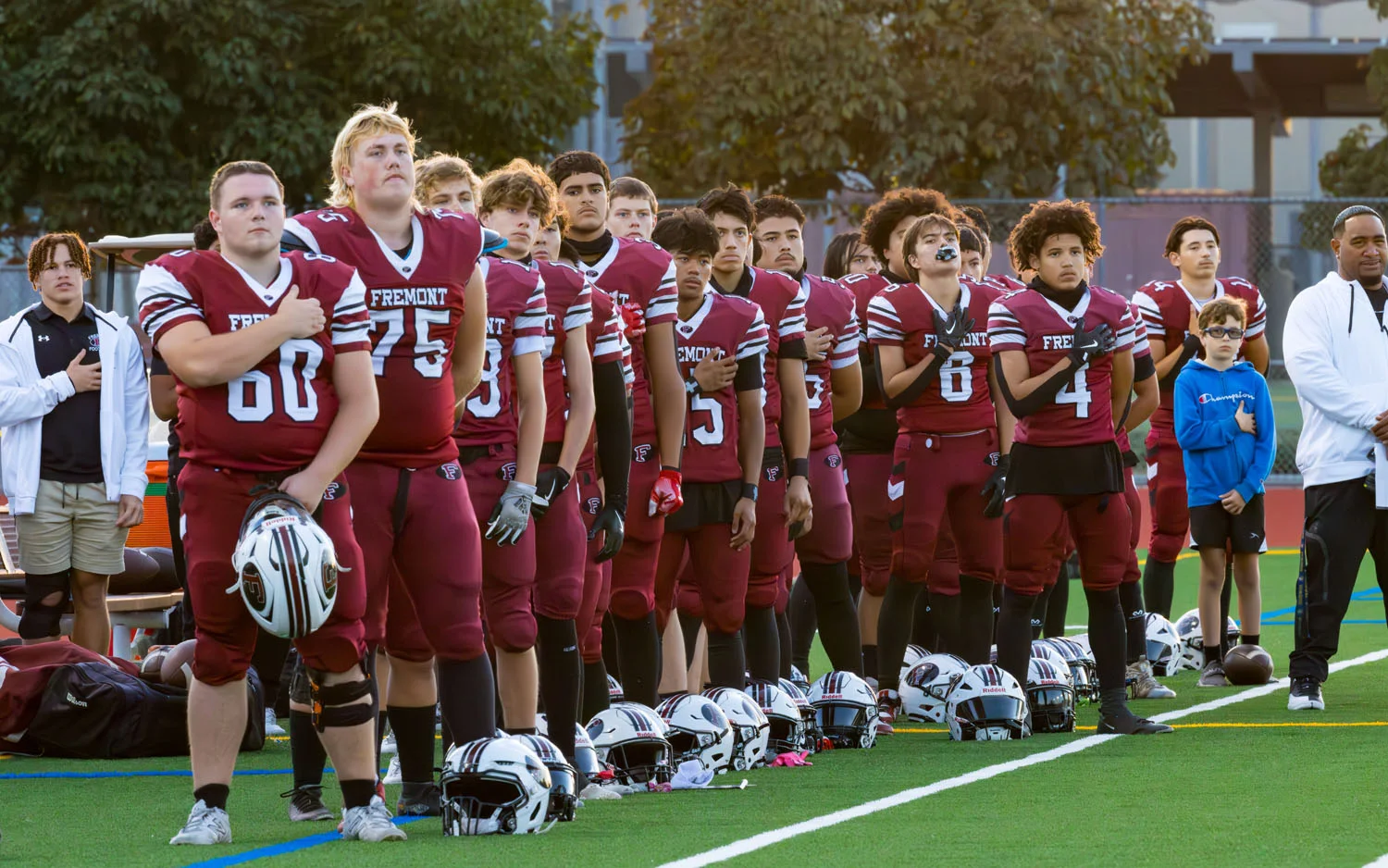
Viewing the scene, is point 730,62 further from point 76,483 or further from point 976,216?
point 76,483

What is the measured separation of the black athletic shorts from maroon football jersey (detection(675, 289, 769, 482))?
3247 mm

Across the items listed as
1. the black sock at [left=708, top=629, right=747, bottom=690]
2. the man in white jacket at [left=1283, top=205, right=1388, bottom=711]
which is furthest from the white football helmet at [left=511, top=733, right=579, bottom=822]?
the man in white jacket at [left=1283, top=205, right=1388, bottom=711]

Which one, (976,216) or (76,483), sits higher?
(976,216)

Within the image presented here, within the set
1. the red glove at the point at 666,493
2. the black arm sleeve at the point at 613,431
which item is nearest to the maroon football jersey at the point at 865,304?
the red glove at the point at 666,493

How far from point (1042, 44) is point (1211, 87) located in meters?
14.0

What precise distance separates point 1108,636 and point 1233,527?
234cm

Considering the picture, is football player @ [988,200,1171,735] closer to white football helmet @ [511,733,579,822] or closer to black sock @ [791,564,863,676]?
black sock @ [791,564,863,676]

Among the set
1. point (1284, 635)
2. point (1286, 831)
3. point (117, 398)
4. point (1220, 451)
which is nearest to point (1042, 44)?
point (1284, 635)

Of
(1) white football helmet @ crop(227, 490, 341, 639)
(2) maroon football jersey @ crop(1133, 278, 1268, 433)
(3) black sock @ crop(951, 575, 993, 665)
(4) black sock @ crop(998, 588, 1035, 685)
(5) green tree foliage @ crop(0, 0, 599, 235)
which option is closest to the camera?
(1) white football helmet @ crop(227, 490, 341, 639)

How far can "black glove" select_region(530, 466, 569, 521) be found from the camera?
650 centimetres

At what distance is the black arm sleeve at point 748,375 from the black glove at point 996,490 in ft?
4.42

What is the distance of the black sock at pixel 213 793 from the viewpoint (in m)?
5.88

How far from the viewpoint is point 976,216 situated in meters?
11.0

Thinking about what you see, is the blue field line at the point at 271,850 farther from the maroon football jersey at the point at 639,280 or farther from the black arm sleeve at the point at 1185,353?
the black arm sleeve at the point at 1185,353
